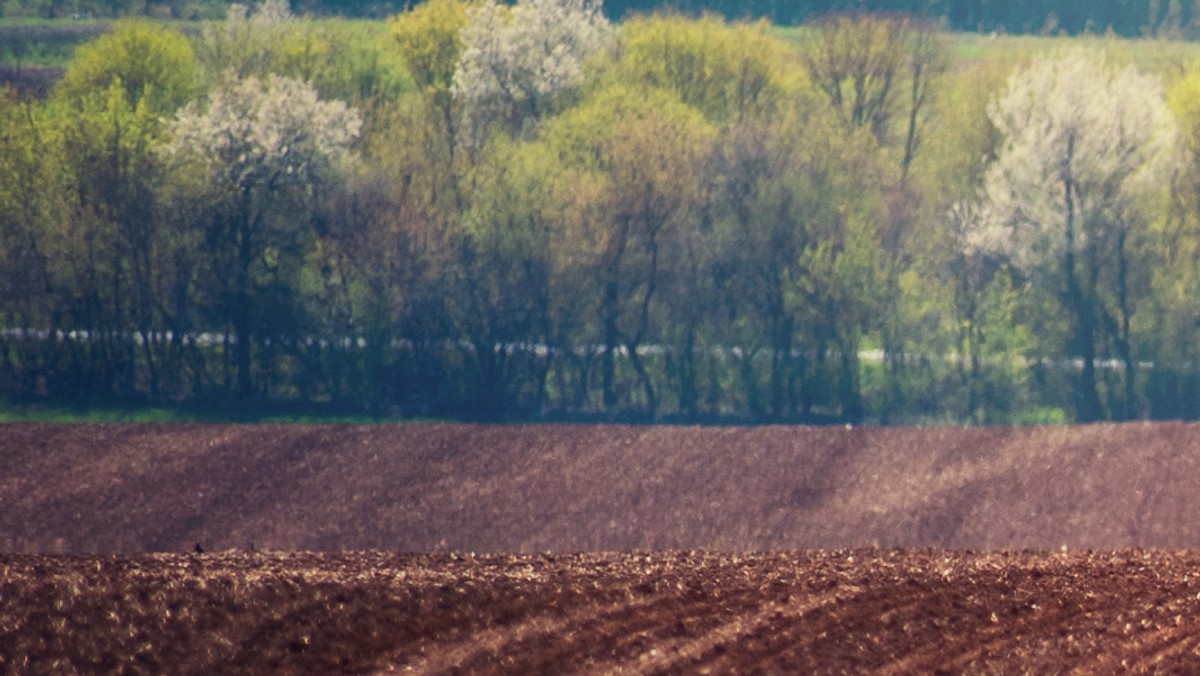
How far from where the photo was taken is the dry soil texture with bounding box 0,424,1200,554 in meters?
16.3

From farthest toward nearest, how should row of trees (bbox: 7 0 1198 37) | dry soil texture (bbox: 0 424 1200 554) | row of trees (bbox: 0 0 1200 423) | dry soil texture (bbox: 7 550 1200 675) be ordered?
row of trees (bbox: 7 0 1198 37) → row of trees (bbox: 0 0 1200 423) → dry soil texture (bbox: 0 424 1200 554) → dry soil texture (bbox: 7 550 1200 675)

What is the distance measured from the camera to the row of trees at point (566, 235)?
21672mm

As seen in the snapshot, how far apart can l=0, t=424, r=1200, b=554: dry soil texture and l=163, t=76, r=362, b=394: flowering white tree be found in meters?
4.38

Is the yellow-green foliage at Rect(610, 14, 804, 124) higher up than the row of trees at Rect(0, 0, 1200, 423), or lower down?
higher up

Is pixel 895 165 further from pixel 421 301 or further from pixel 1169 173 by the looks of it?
pixel 421 301

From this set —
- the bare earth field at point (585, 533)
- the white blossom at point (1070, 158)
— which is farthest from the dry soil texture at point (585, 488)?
the white blossom at point (1070, 158)

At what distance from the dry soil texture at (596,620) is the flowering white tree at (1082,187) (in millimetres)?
13997

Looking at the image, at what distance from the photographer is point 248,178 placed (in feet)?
71.5

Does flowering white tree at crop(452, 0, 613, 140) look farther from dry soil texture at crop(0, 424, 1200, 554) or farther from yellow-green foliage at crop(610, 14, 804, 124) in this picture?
dry soil texture at crop(0, 424, 1200, 554)

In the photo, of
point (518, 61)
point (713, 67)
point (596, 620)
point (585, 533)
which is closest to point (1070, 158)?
point (713, 67)

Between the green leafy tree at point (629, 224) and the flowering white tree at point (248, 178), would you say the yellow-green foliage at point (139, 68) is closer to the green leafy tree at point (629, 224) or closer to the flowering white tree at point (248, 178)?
the flowering white tree at point (248, 178)

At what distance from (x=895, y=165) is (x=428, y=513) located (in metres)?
11.0

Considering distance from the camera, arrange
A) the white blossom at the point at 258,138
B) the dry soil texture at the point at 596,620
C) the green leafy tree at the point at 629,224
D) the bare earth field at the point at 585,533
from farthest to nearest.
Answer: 1. the green leafy tree at the point at 629,224
2. the white blossom at the point at 258,138
3. the bare earth field at the point at 585,533
4. the dry soil texture at the point at 596,620

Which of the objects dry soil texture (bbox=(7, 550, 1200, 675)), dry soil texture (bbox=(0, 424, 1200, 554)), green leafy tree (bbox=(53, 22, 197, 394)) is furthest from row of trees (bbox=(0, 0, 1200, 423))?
dry soil texture (bbox=(7, 550, 1200, 675))
